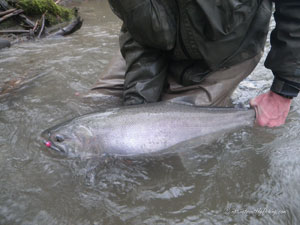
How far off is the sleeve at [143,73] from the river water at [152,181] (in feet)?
1.84

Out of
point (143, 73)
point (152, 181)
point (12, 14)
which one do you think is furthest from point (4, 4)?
point (152, 181)

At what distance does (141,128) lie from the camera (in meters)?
2.34

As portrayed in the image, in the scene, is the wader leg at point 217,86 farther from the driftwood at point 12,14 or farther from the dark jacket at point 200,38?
the driftwood at point 12,14

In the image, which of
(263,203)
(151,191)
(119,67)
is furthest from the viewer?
(119,67)

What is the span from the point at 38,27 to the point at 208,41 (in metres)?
6.00


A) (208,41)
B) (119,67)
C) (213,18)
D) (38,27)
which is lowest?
(38,27)

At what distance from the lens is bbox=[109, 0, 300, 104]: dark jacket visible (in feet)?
7.13

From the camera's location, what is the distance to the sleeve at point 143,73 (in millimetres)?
2809

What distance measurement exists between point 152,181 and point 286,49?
1528 millimetres

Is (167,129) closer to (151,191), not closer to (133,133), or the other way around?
(133,133)

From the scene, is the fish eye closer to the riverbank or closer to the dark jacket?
the dark jacket

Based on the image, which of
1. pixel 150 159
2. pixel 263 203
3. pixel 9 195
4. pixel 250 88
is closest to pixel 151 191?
pixel 150 159

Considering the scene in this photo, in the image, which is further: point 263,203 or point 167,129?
point 167,129

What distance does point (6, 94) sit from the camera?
362 centimetres
